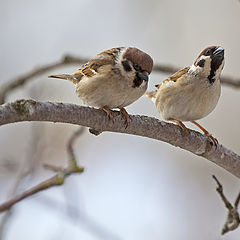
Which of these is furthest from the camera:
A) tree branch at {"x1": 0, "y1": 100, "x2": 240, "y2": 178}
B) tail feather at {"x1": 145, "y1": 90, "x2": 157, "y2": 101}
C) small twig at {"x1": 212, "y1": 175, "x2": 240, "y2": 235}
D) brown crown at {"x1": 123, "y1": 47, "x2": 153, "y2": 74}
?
tail feather at {"x1": 145, "y1": 90, "x2": 157, "y2": 101}

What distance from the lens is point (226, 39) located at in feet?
20.1

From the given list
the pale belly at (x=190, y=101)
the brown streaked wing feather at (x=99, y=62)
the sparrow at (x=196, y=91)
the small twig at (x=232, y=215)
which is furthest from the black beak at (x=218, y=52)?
the small twig at (x=232, y=215)

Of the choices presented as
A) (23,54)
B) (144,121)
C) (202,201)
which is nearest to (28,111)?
(144,121)

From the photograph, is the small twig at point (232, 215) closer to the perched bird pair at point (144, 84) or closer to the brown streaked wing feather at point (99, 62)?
the perched bird pair at point (144, 84)

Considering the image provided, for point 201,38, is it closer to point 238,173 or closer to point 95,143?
point 95,143

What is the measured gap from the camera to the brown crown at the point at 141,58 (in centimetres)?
275

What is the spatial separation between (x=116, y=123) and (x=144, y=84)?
536mm

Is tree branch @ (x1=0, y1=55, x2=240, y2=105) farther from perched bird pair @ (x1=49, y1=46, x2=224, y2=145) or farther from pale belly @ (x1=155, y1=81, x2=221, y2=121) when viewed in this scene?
pale belly @ (x1=155, y1=81, x2=221, y2=121)

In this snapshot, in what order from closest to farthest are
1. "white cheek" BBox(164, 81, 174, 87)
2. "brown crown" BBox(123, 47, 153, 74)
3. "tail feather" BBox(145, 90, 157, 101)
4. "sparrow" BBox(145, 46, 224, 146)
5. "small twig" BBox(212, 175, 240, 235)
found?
"small twig" BBox(212, 175, 240, 235) → "brown crown" BBox(123, 47, 153, 74) → "sparrow" BBox(145, 46, 224, 146) → "white cheek" BBox(164, 81, 174, 87) → "tail feather" BBox(145, 90, 157, 101)

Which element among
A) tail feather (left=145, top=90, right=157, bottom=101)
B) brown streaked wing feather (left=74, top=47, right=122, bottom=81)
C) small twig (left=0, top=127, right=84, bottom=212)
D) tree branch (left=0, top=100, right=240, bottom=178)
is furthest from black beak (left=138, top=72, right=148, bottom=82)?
tail feather (left=145, top=90, right=157, bottom=101)

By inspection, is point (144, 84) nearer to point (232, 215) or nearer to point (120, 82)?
point (120, 82)

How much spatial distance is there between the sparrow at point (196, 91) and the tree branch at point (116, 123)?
0.39 metres

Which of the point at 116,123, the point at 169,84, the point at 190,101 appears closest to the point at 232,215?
the point at 116,123

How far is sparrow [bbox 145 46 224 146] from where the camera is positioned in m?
3.06
